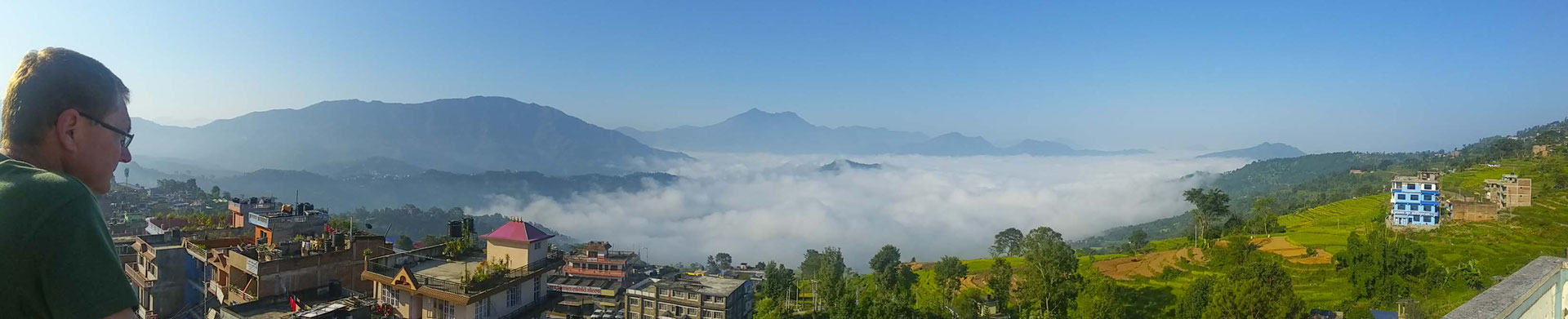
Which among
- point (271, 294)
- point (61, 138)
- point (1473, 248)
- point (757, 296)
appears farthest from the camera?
point (757, 296)

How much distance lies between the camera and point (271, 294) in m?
18.3

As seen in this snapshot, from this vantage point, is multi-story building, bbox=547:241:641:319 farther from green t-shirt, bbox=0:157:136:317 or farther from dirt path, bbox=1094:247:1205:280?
green t-shirt, bbox=0:157:136:317

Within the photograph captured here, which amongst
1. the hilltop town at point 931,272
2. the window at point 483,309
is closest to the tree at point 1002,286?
the hilltop town at point 931,272

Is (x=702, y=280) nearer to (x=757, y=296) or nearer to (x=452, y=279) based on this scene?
(x=757, y=296)

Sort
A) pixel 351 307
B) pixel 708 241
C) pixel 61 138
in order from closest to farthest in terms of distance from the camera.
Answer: pixel 61 138 < pixel 351 307 < pixel 708 241

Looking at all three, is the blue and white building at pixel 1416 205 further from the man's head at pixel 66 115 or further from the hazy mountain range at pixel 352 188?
the hazy mountain range at pixel 352 188

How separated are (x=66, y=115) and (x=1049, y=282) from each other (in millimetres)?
30115

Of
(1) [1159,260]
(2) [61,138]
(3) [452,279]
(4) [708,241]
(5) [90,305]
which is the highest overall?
(2) [61,138]

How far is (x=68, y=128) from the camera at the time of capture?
1.97m

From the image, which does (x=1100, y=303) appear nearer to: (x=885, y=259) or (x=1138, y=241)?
(x=885, y=259)

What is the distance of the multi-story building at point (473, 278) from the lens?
1602cm

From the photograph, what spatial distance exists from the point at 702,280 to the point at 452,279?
16.6 m

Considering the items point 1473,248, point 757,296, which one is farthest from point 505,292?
point 1473,248

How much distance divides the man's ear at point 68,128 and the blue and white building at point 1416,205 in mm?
58635
